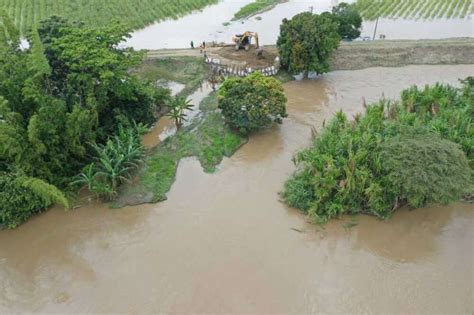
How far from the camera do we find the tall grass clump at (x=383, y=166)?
12117mm

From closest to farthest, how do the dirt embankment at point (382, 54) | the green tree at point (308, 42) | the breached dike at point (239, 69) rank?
1. the green tree at point (308, 42)
2. the breached dike at point (239, 69)
3. the dirt embankment at point (382, 54)

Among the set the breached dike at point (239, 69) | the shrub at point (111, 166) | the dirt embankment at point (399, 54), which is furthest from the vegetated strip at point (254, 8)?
the shrub at point (111, 166)

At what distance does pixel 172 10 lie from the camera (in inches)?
1257

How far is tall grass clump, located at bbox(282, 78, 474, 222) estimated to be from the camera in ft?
39.8

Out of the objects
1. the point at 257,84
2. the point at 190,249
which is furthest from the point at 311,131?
the point at 190,249

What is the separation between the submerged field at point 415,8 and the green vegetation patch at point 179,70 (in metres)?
15.1

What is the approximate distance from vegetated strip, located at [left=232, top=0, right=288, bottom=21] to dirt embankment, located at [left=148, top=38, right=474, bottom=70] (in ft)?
27.2

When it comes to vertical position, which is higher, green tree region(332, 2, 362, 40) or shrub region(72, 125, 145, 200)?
green tree region(332, 2, 362, 40)

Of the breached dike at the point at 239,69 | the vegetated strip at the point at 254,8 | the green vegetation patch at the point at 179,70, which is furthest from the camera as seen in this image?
the vegetated strip at the point at 254,8

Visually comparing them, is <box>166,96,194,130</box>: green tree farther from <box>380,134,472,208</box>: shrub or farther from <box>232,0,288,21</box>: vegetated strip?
<box>232,0,288,21</box>: vegetated strip

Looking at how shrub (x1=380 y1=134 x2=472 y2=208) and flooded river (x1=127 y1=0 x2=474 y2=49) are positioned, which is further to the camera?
flooded river (x1=127 y1=0 x2=474 y2=49)

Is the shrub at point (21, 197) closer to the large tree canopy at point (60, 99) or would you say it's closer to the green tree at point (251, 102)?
the large tree canopy at point (60, 99)

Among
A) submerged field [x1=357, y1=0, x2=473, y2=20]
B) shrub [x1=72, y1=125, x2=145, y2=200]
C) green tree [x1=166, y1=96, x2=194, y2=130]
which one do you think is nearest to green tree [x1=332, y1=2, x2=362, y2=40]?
submerged field [x1=357, y1=0, x2=473, y2=20]

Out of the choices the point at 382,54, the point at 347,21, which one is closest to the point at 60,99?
the point at 347,21
